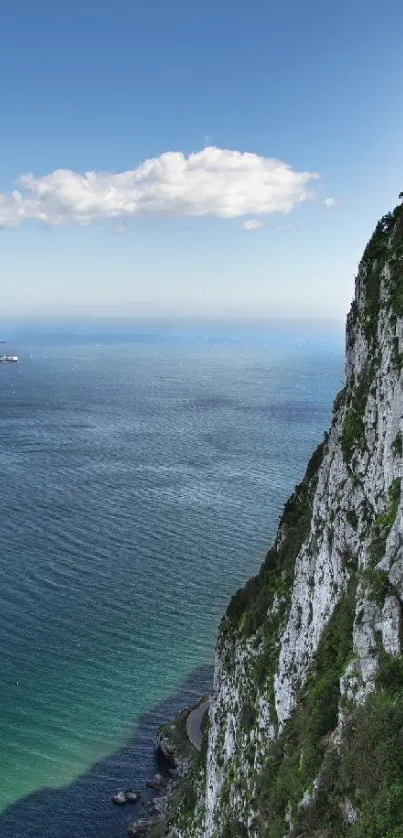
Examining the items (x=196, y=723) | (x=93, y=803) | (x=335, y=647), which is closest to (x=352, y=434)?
(x=335, y=647)

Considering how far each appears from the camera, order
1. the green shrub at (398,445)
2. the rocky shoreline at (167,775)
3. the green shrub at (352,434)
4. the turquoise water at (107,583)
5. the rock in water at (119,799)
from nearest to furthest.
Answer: the green shrub at (398,445) → the green shrub at (352,434) → the rocky shoreline at (167,775) → the rock in water at (119,799) → the turquoise water at (107,583)

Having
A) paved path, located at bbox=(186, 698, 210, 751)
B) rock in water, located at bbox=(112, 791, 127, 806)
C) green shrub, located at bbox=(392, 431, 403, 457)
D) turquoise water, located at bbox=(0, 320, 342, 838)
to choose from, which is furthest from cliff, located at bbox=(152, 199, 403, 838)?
turquoise water, located at bbox=(0, 320, 342, 838)

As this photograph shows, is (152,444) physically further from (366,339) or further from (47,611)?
(366,339)

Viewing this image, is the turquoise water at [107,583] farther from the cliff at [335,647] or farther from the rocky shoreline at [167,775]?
the cliff at [335,647]

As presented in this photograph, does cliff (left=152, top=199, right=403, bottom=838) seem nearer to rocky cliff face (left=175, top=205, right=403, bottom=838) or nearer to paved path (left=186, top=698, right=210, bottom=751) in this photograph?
rocky cliff face (left=175, top=205, right=403, bottom=838)

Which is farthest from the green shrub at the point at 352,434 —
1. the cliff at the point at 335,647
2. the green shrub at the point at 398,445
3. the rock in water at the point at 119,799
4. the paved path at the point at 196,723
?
the rock in water at the point at 119,799

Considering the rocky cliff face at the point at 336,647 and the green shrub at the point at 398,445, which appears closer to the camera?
the rocky cliff face at the point at 336,647
